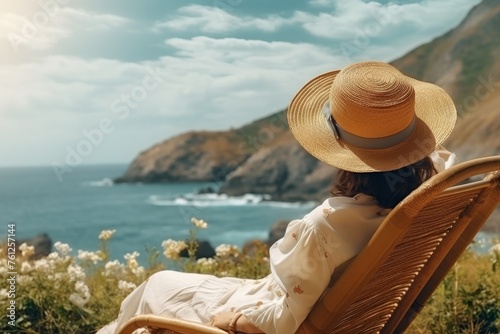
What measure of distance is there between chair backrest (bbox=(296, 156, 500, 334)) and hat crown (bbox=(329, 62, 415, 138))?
0.75 ft

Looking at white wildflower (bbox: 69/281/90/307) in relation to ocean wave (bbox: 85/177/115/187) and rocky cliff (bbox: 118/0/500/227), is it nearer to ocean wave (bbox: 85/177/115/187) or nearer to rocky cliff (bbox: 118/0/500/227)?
rocky cliff (bbox: 118/0/500/227)

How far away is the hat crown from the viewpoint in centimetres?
176

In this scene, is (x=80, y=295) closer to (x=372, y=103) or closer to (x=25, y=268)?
(x=25, y=268)

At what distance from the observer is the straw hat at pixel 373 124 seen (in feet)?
5.76

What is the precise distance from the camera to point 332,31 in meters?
29.9

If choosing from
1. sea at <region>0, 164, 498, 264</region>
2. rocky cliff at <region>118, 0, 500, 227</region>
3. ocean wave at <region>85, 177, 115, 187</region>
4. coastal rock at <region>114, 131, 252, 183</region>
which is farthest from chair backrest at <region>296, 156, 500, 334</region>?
ocean wave at <region>85, 177, 115, 187</region>

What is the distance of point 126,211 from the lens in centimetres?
2838

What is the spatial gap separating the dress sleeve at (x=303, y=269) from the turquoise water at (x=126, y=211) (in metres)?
18.9

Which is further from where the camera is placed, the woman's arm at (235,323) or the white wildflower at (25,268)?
the white wildflower at (25,268)

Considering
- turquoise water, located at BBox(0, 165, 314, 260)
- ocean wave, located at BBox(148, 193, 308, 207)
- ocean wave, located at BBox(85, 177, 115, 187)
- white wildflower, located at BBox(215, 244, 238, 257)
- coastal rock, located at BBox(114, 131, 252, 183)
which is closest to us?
white wildflower, located at BBox(215, 244, 238, 257)

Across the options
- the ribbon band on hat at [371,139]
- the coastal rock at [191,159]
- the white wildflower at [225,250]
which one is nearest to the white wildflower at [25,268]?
the white wildflower at [225,250]

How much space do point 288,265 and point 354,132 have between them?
361 millimetres

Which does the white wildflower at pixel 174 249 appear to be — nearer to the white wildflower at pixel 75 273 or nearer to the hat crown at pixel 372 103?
the white wildflower at pixel 75 273

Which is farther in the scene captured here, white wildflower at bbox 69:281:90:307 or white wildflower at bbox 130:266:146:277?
white wildflower at bbox 130:266:146:277
